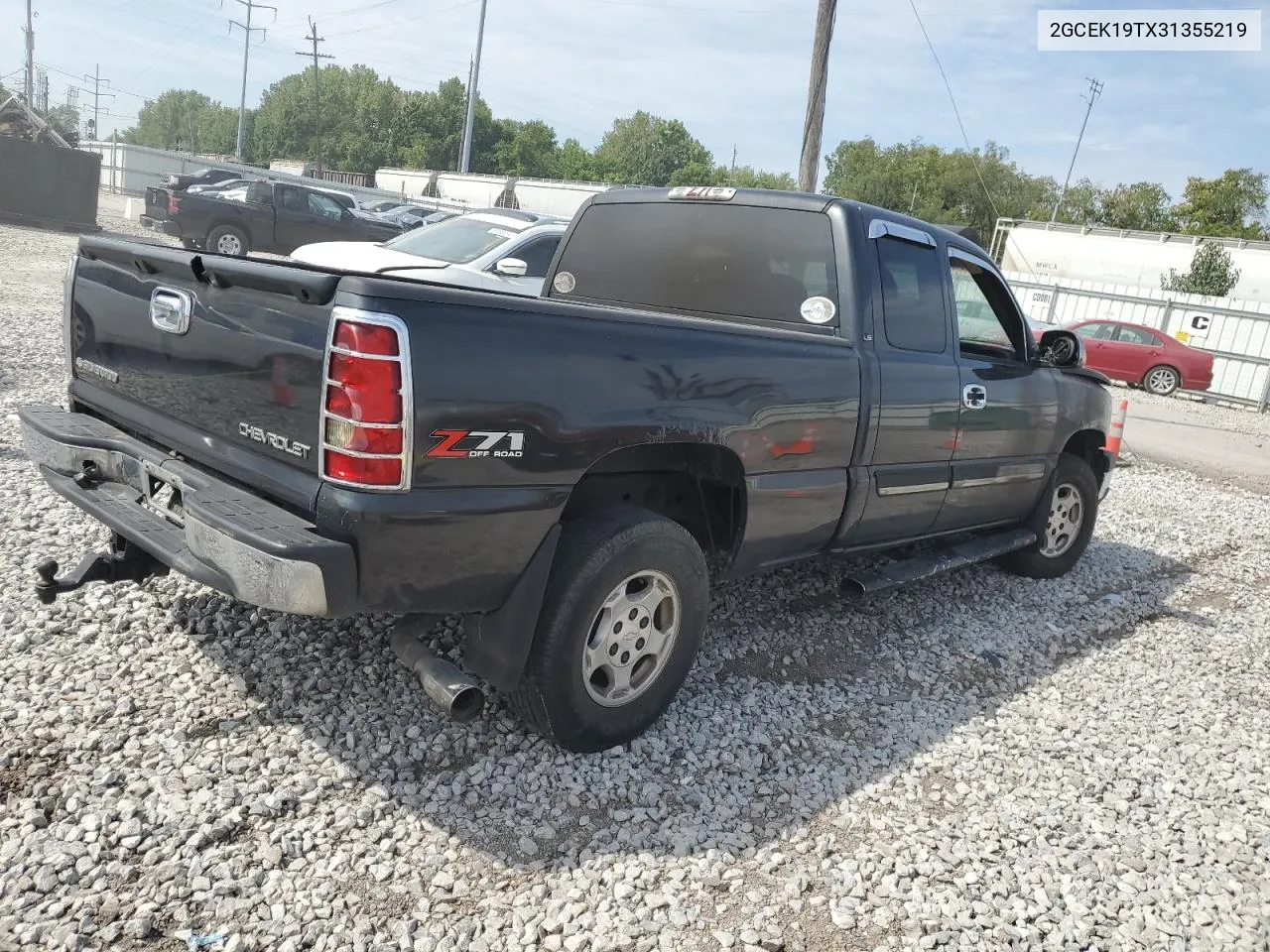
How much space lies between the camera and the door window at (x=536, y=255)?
9.65 metres

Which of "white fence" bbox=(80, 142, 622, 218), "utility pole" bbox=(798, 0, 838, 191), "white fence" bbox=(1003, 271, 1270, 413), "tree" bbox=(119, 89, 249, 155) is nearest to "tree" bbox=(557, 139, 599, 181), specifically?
"tree" bbox=(119, 89, 249, 155)

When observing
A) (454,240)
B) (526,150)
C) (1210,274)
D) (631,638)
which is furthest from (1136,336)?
(526,150)

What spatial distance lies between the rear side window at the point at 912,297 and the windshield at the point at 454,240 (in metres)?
6.03

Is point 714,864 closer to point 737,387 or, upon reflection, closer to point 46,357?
point 737,387

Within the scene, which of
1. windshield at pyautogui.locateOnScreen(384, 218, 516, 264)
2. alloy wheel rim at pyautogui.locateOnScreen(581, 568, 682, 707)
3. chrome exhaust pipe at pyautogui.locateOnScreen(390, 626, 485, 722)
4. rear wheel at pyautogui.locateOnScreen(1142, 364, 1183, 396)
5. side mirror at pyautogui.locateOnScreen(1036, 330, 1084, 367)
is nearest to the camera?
chrome exhaust pipe at pyautogui.locateOnScreen(390, 626, 485, 722)

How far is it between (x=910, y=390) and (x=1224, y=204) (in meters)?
69.5

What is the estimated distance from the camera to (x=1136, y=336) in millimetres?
20094

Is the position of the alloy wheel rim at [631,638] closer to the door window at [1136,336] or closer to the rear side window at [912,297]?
the rear side window at [912,297]

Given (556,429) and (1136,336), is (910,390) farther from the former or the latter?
(1136,336)

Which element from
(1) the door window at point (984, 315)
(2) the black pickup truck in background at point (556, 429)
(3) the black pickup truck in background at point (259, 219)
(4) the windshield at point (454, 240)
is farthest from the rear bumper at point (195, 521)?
(3) the black pickup truck in background at point (259, 219)

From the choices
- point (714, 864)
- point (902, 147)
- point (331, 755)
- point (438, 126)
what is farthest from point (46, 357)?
point (438, 126)

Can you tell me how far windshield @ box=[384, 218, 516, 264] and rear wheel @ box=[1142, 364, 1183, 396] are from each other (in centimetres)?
1590

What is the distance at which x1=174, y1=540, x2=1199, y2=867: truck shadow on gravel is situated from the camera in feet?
9.89

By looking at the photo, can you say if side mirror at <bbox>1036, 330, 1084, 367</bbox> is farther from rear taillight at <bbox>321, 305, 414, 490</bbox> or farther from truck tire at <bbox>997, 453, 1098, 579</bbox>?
rear taillight at <bbox>321, 305, 414, 490</bbox>
